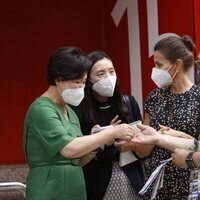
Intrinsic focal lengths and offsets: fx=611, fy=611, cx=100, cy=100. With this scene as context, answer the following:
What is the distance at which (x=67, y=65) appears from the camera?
355 cm

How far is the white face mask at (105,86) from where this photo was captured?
13.5 feet

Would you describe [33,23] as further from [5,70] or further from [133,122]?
[133,122]

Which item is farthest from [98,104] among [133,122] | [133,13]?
[133,13]

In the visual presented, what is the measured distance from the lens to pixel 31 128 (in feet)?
11.5

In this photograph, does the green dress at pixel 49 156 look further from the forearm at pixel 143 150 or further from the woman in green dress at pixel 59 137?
the forearm at pixel 143 150

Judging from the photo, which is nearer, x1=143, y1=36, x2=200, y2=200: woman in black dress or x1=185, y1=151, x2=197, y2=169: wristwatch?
x1=185, y1=151, x2=197, y2=169: wristwatch

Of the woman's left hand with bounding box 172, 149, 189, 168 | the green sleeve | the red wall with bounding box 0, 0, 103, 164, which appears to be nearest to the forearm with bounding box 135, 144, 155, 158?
the woman's left hand with bounding box 172, 149, 189, 168

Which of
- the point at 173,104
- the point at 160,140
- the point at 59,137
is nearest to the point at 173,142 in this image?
the point at 160,140

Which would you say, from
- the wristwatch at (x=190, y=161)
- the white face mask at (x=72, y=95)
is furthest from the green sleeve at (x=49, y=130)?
the wristwatch at (x=190, y=161)

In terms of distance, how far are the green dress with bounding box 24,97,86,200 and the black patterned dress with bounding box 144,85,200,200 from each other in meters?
0.62

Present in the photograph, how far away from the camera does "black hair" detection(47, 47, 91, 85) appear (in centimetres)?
355

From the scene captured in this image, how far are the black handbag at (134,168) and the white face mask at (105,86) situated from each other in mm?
184

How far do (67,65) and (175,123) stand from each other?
826 millimetres

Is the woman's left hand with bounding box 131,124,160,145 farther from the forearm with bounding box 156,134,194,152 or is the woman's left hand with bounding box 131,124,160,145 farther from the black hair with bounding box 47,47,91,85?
the black hair with bounding box 47,47,91,85
